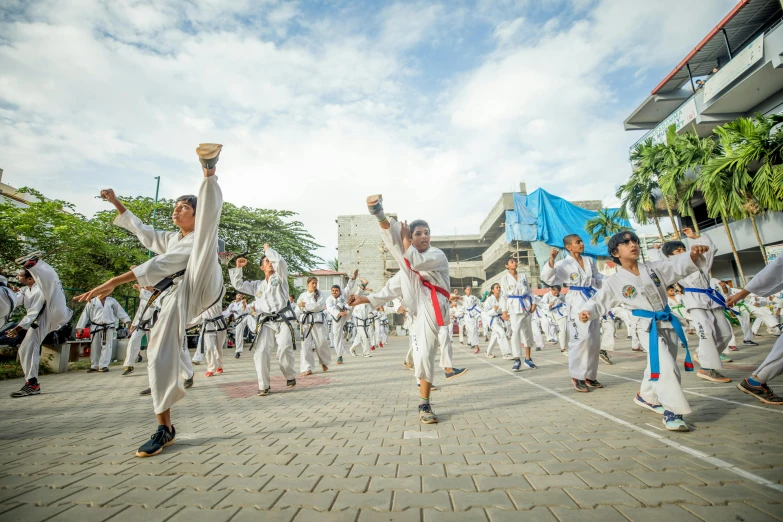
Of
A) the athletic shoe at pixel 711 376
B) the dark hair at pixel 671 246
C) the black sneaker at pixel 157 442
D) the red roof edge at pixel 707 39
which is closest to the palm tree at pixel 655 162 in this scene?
the red roof edge at pixel 707 39

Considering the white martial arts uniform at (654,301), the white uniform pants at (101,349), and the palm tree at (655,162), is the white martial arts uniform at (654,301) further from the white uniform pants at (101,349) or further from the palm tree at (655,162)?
the palm tree at (655,162)

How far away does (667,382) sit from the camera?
3.47 metres

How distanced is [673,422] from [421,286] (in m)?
2.75

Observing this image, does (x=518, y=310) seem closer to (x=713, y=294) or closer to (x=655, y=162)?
(x=713, y=294)

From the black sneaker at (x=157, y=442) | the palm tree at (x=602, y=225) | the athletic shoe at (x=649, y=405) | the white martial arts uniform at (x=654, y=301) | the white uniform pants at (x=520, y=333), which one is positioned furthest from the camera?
the palm tree at (x=602, y=225)

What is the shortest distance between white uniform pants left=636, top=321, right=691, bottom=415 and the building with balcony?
20.3m

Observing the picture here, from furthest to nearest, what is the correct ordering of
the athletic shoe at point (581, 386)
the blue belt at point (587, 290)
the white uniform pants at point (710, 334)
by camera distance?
1. the blue belt at point (587, 290)
2. the white uniform pants at point (710, 334)
3. the athletic shoe at point (581, 386)

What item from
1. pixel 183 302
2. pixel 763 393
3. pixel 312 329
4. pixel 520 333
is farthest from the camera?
pixel 312 329

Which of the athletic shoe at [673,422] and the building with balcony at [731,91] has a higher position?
the building with balcony at [731,91]

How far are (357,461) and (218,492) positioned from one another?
943mm

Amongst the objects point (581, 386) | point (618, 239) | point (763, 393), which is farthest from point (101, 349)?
point (763, 393)

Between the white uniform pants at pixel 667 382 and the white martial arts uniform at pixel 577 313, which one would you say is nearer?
the white uniform pants at pixel 667 382

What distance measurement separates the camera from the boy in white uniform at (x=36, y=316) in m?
6.64

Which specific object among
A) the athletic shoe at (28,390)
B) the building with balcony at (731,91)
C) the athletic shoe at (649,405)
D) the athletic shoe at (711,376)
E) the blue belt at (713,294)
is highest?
the building with balcony at (731,91)
